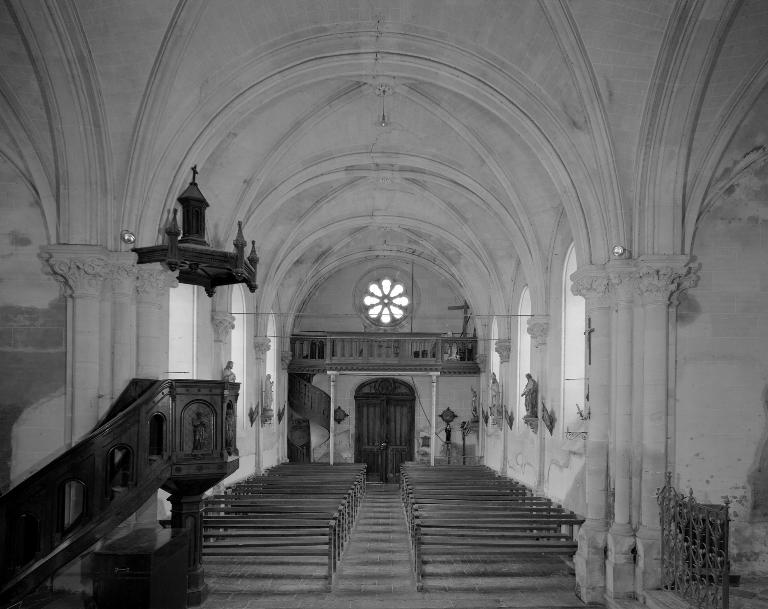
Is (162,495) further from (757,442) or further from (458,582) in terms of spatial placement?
(757,442)

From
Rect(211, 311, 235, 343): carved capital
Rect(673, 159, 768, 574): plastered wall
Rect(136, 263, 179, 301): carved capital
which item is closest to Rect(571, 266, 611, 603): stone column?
Rect(673, 159, 768, 574): plastered wall

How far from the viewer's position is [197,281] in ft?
38.1

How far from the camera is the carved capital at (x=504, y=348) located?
23.0 metres

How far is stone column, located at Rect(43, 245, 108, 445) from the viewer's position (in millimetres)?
11219

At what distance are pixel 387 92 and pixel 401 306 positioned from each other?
16.5 m

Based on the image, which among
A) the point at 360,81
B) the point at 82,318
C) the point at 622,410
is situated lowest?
the point at 622,410

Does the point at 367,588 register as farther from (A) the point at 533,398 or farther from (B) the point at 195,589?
(A) the point at 533,398

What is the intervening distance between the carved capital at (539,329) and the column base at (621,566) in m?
7.33

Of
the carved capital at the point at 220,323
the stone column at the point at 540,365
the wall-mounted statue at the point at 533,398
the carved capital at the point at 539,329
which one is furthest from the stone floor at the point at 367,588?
the carved capital at the point at 539,329

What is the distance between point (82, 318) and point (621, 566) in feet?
28.0

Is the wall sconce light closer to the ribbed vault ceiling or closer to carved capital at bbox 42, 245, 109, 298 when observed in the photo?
the ribbed vault ceiling

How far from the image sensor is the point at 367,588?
11711 millimetres

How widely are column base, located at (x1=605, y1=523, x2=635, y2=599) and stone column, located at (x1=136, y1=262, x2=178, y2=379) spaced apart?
7302mm

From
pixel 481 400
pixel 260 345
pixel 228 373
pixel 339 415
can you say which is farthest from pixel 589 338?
pixel 339 415
